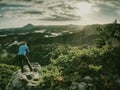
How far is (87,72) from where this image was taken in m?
21.3

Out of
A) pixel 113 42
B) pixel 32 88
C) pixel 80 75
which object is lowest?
pixel 32 88

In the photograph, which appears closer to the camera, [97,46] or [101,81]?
[101,81]

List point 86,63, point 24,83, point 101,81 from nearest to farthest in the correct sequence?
point 101,81
point 86,63
point 24,83

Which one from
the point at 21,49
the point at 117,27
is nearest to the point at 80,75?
the point at 21,49

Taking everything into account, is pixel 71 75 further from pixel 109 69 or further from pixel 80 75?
pixel 109 69

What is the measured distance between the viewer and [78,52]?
77.7 ft

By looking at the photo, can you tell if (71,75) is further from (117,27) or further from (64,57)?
(117,27)

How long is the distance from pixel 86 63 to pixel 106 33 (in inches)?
205

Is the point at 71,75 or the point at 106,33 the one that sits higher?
the point at 106,33

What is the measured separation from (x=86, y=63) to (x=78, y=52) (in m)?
1.89

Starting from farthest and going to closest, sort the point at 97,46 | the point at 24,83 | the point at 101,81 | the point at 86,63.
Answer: the point at 97,46 → the point at 24,83 → the point at 86,63 → the point at 101,81

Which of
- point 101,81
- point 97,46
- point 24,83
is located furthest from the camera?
point 97,46

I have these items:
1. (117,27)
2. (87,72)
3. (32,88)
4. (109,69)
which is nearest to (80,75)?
(87,72)

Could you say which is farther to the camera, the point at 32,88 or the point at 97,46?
the point at 97,46
